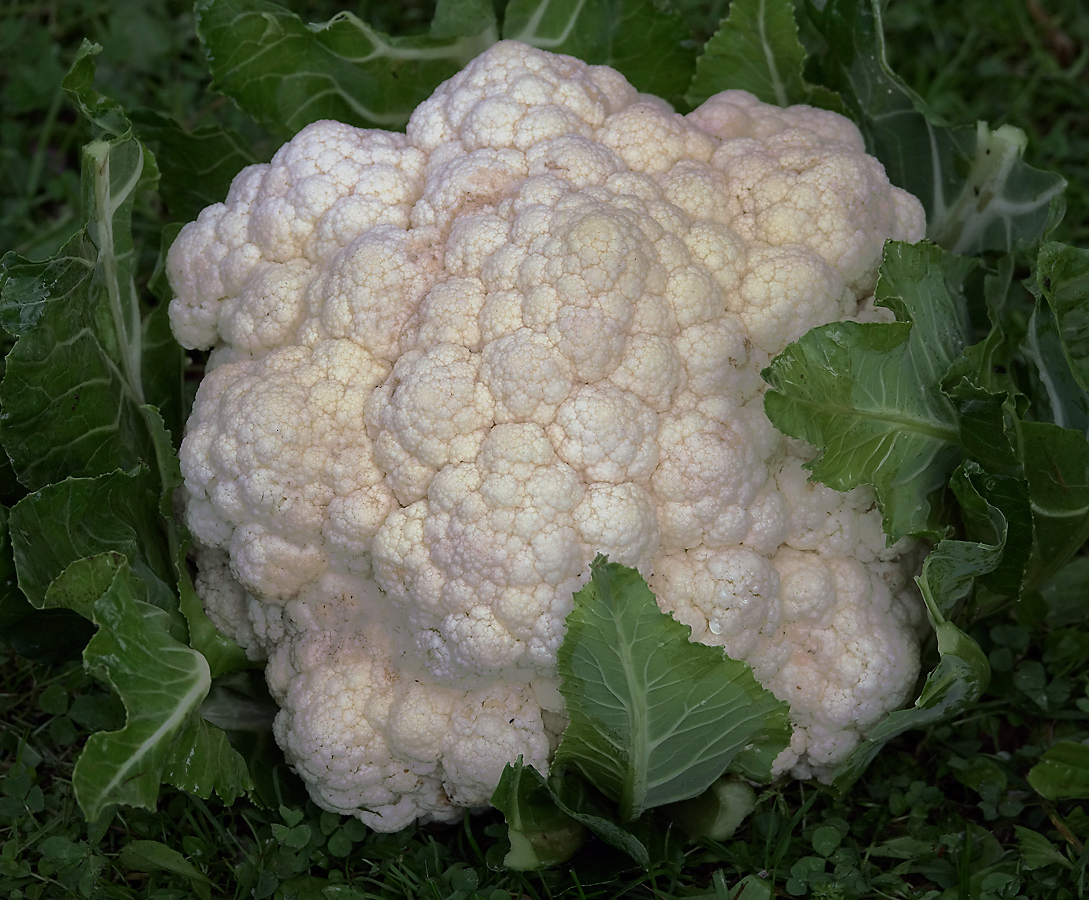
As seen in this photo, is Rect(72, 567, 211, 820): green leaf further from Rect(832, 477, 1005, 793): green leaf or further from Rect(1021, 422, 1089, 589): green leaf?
Rect(1021, 422, 1089, 589): green leaf

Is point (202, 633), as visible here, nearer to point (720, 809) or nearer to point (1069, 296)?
point (720, 809)

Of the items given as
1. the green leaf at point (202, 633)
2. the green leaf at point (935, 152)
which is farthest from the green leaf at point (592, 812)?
the green leaf at point (935, 152)

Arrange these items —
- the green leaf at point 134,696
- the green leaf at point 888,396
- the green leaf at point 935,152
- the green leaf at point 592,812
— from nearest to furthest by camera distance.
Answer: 1. the green leaf at point 134,696
2. the green leaf at point 888,396
3. the green leaf at point 592,812
4. the green leaf at point 935,152

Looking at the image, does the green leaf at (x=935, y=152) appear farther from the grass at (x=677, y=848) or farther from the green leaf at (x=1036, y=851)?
the green leaf at (x=1036, y=851)

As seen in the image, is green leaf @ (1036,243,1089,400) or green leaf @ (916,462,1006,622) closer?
green leaf @ (916,462,1006,622)

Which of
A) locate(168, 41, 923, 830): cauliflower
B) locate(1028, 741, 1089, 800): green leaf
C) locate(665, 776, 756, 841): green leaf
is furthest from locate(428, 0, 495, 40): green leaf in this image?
locate(1028, 741, 1089, 800): green leaf

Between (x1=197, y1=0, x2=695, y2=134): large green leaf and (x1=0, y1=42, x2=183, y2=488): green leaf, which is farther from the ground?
(x1=197, y1=0, x2=695, y2=134): large green leaf

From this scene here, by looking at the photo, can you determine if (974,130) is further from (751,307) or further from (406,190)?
(406,190)
